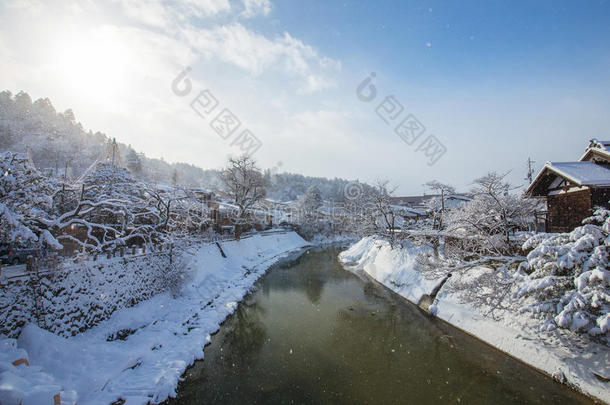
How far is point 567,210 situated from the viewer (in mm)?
11609

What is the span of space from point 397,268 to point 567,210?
9344 millimetres

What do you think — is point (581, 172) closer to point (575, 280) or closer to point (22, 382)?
point (575, 280)

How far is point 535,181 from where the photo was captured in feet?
42.0

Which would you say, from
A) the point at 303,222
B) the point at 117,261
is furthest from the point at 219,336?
the point at 303,222

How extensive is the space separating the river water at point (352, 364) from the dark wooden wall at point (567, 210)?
7.16m

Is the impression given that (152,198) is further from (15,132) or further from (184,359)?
(15,132)

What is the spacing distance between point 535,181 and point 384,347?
11574 mm

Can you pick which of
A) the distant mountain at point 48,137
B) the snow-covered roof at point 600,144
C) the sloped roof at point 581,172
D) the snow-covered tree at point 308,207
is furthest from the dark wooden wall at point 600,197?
the snow-covered tree at point 308,207

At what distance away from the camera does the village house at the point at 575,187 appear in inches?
389

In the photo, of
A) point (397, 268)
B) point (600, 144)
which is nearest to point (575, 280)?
point (600, 144)

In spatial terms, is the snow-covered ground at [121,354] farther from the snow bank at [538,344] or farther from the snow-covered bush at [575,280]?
the snow-covered bush at [575,280]

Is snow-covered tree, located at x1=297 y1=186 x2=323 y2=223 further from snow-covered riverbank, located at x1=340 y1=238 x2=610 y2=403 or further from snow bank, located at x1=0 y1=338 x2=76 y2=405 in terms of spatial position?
snow bank, located at x1=0 y1=338 x2=76 y2=405

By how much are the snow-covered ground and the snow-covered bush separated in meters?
10.8

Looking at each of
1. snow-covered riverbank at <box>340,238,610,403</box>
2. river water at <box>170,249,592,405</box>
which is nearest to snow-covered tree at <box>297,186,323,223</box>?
snow-covered riverbank at <box>340,238,610,403</box>
